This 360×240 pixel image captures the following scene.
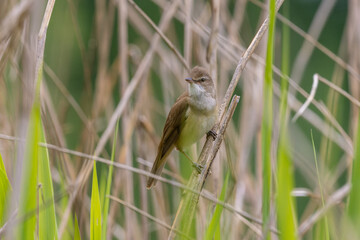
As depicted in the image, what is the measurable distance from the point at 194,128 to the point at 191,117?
0.07 m

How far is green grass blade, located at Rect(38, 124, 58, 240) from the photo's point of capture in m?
1.62

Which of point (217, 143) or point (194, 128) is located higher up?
point (194, 128)

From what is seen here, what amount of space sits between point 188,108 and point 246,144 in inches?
18.7

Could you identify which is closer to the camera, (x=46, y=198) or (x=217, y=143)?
(x=46, y=198)

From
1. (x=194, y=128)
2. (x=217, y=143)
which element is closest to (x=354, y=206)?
(x=217, y=143)

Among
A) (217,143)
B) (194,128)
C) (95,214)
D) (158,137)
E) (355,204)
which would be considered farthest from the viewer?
(158,137)

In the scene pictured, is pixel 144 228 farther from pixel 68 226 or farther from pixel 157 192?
pixel 68 226

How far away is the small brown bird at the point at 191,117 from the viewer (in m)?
2.64

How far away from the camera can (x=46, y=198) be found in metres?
1.69

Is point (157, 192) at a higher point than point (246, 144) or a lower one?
lower

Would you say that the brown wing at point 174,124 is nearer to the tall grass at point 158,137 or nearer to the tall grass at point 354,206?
the tall grass at point 158,137

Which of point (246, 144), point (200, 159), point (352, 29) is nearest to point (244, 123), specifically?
point (246, 144)

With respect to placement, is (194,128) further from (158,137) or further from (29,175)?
(29,175)

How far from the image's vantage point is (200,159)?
208 cm
